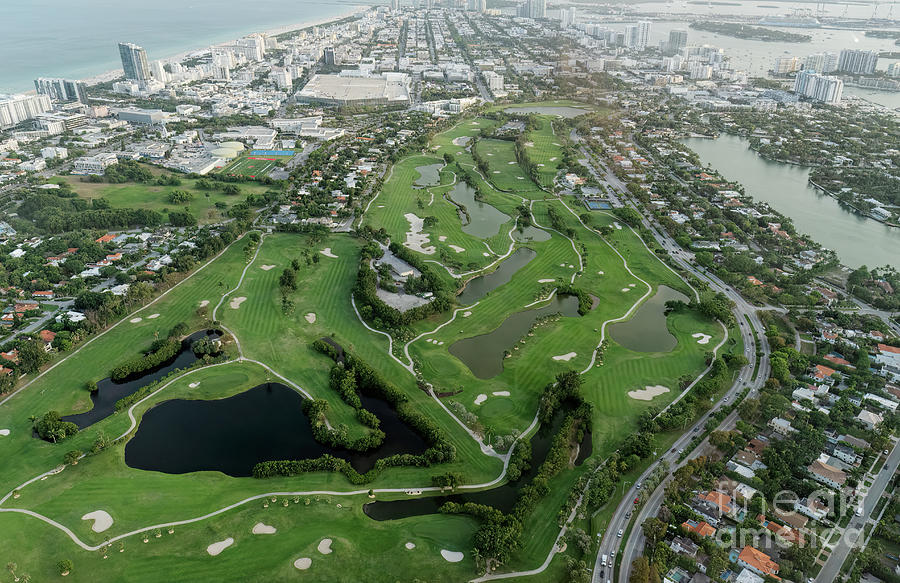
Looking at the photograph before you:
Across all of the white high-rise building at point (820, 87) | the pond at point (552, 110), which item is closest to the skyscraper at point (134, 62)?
the pond at point (552, 110)

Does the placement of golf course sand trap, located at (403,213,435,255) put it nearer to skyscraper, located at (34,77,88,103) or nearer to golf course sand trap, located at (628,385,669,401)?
golf course sand trap, located at (628,385,669,401)

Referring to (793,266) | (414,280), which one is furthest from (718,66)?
(414,280)

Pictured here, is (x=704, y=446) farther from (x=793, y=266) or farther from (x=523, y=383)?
(x=793, y=266)

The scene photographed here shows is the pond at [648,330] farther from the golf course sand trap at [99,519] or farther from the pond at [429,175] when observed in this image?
the pond at [429,175]

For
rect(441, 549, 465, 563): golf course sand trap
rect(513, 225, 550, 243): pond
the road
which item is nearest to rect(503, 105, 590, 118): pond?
rect(513, 225, 550, 243): pond

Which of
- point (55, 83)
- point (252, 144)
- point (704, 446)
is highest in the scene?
point (55, 83)

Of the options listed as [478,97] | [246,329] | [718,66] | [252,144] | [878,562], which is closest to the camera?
[878,562]
